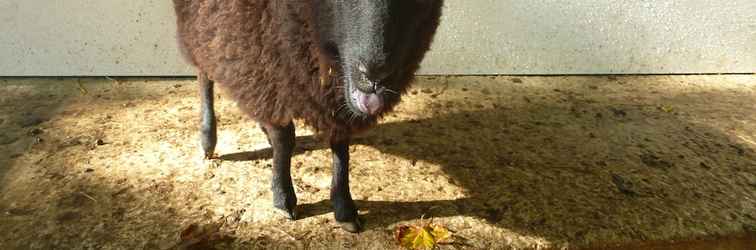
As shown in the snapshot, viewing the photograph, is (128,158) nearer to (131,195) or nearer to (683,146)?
(131,195)

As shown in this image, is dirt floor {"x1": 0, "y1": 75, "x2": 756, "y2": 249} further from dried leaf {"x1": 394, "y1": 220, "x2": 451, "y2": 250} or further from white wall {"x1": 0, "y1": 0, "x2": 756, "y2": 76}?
white wall {"x1": 0, "y1": 0, "x2": 756, "y2": 76}

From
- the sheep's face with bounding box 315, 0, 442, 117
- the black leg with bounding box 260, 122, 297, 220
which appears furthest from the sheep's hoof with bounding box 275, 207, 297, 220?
the sheep's face with bounding box 315, 0, 442, 117

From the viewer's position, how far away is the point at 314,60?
1796mm

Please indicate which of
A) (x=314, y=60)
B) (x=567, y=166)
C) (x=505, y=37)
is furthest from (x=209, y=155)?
(x=505, y=37)

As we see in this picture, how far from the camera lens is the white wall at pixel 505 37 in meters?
3.47

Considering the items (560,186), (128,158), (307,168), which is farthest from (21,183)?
(560,186)

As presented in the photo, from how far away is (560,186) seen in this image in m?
2.56

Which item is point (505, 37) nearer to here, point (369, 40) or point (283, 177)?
point (283, 177)

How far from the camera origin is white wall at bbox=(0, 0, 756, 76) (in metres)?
3.47

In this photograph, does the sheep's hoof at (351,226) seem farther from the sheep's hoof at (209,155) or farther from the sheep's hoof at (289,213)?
the sheep's hoof at (209,155)

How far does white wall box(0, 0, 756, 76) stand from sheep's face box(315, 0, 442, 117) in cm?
206

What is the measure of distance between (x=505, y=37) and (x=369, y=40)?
2.43 metres

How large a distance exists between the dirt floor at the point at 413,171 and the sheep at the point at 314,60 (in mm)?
328

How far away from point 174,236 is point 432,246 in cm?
98
